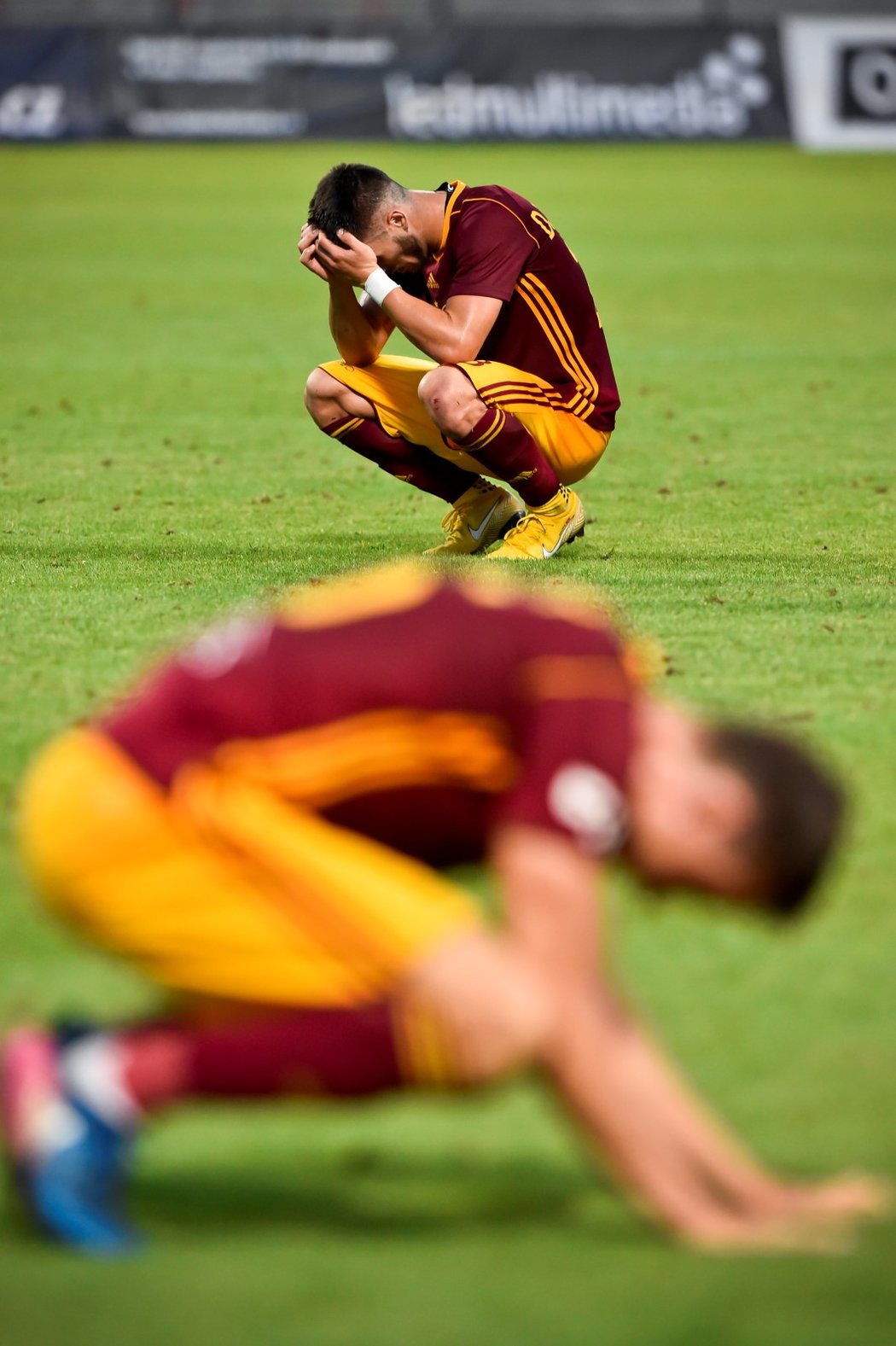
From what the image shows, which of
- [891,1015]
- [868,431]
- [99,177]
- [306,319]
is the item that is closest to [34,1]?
[99,177]

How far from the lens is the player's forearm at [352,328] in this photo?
743cm

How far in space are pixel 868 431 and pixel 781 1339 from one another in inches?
318

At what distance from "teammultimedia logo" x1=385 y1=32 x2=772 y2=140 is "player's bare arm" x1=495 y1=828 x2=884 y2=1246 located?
908 inches

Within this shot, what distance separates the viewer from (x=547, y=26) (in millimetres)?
24578

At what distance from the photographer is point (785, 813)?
2658mm

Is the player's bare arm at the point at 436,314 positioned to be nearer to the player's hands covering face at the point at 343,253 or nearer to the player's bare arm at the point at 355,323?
the player's hands covering face at the point at 343,253

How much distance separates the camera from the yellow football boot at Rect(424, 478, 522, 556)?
7.43 meters

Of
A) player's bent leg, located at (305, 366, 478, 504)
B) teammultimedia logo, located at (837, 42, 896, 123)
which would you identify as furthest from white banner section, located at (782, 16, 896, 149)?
player's bent leg, located at (305, 366, 478, 504)

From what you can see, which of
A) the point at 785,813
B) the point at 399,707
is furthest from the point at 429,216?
the point at 785,813

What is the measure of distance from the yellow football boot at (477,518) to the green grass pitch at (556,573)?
203 millimetres

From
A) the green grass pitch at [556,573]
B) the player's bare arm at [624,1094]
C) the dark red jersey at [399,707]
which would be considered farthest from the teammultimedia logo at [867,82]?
the player's bare arm at [624,1094]

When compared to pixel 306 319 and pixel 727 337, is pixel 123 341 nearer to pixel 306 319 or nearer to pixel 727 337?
pixel 306 319

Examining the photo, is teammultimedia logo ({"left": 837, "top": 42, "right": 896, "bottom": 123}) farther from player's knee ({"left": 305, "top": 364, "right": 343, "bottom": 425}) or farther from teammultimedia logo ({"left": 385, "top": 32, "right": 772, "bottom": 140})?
player's knee ({"left": 305, "top": 364, "right": 343, "bottom": 425})

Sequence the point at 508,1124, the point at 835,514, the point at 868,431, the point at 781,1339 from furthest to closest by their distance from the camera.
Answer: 1. the point at 868,431
2. the point at 835,514
3. the point at 508,1124
4. the point at 781,1339
